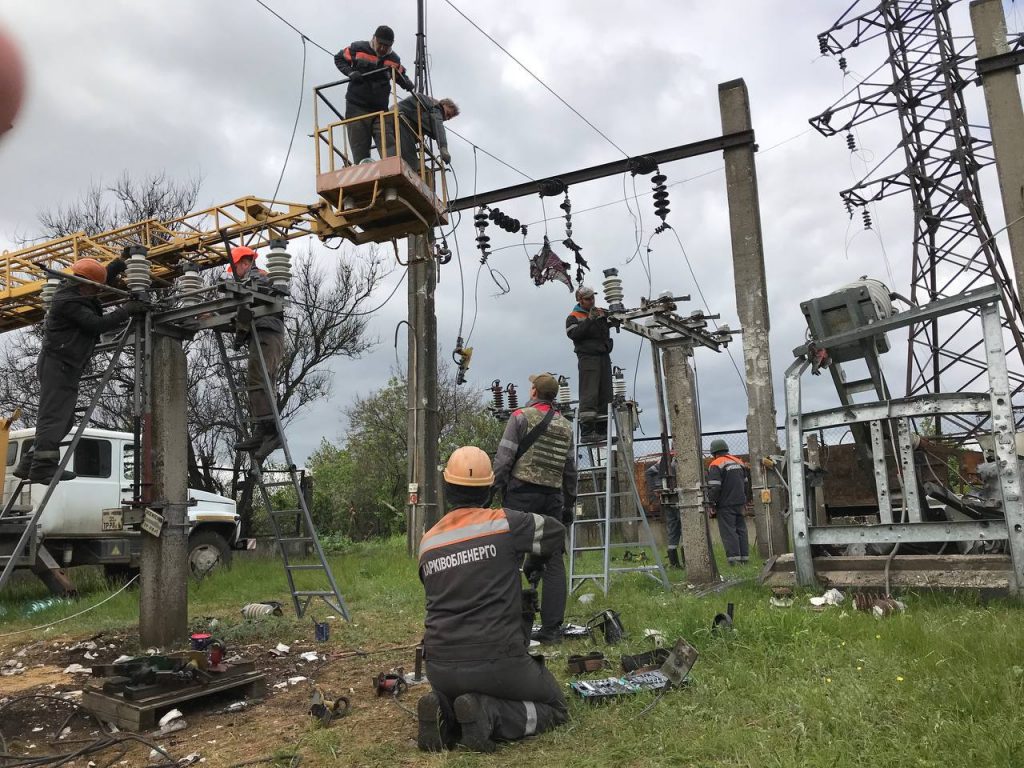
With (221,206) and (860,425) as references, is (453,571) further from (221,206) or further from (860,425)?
(221,206)

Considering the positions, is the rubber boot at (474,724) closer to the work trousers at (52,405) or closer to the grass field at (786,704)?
the grass field at (786,704)

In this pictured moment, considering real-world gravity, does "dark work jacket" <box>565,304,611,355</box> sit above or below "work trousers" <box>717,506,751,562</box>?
above

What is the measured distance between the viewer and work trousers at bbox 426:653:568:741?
3.76 m

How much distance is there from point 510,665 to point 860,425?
4.66 m

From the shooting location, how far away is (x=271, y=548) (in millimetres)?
16844

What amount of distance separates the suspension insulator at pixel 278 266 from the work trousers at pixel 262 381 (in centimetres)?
57

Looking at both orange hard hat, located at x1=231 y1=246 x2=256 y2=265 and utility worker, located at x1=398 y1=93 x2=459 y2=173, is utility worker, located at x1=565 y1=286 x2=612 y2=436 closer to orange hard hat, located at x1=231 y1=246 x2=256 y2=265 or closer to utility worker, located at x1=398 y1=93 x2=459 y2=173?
utility worker, located at x1=398 y1=93 x2=459 y2=173

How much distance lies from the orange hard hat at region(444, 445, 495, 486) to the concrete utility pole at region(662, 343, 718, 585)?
191 inches

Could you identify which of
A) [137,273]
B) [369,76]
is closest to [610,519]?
A: [137,273]

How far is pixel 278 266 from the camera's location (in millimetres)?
7457

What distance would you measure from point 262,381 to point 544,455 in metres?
3.13

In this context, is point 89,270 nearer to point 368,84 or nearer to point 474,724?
point 368,84

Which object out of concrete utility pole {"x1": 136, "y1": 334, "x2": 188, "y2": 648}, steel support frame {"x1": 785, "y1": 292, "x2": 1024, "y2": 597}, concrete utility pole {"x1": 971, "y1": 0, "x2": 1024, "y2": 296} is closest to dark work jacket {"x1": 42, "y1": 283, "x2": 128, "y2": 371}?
concrete utility pole {"x1": 136, "y1": 334, "x2": 188, "y2": 648}

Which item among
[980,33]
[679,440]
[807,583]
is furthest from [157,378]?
[980,33]
